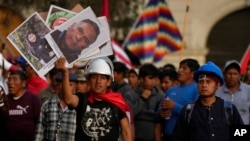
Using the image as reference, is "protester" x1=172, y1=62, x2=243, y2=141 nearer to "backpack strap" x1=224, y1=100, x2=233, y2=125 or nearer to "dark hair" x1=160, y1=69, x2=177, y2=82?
"backpack strap" x1=224, y1=100, x2=233, y2=125

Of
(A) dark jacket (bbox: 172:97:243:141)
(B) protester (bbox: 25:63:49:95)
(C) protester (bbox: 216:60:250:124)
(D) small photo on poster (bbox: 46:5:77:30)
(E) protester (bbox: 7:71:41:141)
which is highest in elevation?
(D) small photo on poster (bbox: 46:5:77:30)

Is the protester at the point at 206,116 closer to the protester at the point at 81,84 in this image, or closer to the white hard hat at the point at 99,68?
the white hard hat at the point at 99,68

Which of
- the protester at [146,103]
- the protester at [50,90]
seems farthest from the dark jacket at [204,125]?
the protester at [146,103]

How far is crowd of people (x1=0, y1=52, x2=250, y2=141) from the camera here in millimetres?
7969

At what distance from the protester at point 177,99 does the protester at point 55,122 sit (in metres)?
1.05

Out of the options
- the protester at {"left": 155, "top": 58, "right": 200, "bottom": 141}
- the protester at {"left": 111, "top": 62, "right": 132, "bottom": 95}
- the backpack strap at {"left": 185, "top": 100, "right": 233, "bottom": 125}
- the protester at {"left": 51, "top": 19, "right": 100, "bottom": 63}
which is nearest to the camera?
the backpack strap at {"left": 185, "top": 100, "right": 233, "bottom": 125}

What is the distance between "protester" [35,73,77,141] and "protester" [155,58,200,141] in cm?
105

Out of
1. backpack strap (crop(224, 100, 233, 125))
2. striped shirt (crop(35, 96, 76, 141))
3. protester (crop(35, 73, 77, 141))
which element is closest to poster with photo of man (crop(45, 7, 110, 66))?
protester (crop(35, 73, 77, 141))

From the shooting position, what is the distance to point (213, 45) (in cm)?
2753

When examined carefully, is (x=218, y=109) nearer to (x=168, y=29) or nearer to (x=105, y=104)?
(x=105, y=104)

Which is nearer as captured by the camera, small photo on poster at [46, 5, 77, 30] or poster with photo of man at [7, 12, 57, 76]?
poster with photo of man at [7, 12, 57, 76]

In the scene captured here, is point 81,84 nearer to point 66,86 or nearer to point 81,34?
Result: point 81,34

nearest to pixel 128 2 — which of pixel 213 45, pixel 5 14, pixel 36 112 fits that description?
pixel 5 14

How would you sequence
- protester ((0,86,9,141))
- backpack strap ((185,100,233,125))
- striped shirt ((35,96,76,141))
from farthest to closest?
1. striped shirt ((35,96,76,141))
2. protester ((0,86,9,141))
3. backpack strap ((185,100,233,125))
